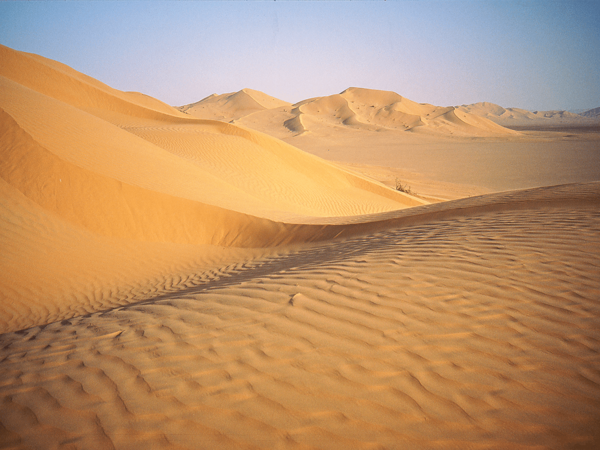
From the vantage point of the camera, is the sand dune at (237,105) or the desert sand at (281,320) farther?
the sand dune at (237,105)

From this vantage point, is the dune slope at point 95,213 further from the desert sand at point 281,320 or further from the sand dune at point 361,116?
the sand dune at point 361,116

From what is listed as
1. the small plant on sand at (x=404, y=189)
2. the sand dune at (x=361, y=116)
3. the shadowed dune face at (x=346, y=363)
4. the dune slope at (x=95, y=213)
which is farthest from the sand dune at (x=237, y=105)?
the shadowed dune face at (x=346, y=363)

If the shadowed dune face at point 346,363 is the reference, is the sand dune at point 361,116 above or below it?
above

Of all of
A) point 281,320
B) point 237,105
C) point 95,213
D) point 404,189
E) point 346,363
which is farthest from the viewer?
point 237,105

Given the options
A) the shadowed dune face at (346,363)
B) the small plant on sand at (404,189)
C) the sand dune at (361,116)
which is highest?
the sand dune at (361,116)

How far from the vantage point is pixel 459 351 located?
234 cm

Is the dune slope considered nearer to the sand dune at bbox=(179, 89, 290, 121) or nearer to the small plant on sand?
the small plant on sand

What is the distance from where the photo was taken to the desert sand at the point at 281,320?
1926 millimetres

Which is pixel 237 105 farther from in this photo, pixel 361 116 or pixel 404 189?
pixel 404 189

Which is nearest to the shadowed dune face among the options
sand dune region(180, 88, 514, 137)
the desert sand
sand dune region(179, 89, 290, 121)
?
the desert sand

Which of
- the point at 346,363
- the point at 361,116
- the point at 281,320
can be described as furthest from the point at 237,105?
the point at 346,363

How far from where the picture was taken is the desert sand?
1926mm

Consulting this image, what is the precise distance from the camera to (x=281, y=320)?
2.88m

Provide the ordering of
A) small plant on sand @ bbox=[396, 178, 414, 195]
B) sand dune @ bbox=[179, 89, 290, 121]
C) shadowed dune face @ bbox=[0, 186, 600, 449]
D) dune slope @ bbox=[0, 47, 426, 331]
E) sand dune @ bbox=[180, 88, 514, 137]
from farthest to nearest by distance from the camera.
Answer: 1. sand dune @ bbox=[179, 89, 290, 121]
2. sand dune @ bbox=[180, 88, 514, 137]
3. small plant on sand @ bbox=[396, 178, 414, 195]
4. dune slope @ bbox=[0, 47, 426, 331]
5. shadowed dune face @ bbox=[0, 186, 600, 449]
